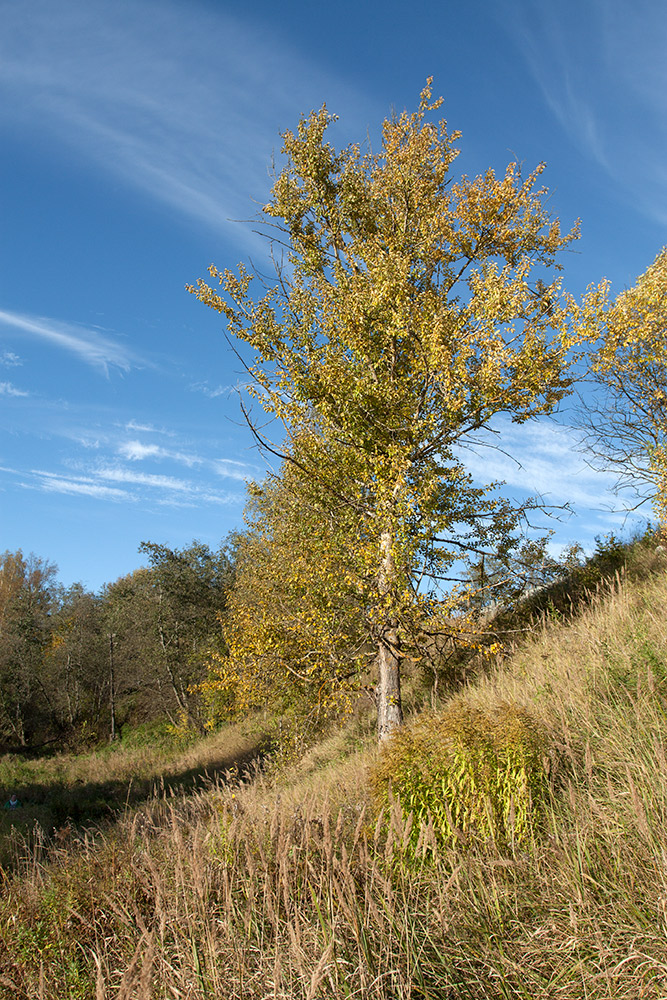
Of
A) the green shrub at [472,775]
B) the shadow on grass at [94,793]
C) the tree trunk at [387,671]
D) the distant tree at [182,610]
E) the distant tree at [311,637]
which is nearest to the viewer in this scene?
the green shrub at [472,775]

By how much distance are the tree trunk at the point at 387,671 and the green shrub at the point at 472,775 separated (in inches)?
164

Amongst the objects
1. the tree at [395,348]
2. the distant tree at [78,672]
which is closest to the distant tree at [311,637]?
the tree at [395,348]

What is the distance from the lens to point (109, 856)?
505 cm

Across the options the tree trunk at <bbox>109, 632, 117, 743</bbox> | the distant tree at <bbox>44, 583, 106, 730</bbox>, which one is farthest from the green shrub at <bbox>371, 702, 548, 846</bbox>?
the distant tree at <bbox>44, 583, 106, 730</bbox>

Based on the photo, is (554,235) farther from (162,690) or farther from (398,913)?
(162,690)

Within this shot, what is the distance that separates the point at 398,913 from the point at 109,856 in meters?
3.02

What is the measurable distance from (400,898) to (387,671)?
658cm

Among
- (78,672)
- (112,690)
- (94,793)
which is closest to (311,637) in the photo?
(94,793)

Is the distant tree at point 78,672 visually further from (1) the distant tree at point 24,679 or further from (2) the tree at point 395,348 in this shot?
(2) the tree at point 395,348

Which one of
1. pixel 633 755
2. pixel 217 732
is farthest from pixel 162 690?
pixel 633 755

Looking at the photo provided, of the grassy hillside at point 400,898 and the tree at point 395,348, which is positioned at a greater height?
the tree at point 395,348

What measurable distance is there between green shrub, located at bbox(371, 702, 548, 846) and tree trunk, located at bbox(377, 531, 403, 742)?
13.7 ft

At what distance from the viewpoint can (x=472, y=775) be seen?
14.3 ft

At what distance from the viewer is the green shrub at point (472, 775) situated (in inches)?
164
